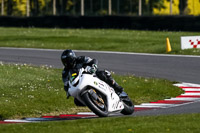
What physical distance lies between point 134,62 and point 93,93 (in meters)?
13.0

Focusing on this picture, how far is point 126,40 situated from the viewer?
34.7 metres

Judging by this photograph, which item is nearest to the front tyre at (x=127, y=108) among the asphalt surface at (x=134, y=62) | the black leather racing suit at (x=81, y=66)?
the black leather racing suit at (x=81, y=66)

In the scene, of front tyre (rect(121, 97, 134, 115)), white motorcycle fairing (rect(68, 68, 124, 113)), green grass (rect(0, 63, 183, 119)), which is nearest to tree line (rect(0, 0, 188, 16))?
green grass (rect(0, 63, 183, 119))

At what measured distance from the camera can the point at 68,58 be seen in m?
11.7

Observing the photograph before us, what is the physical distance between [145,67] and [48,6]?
5260 centimetres

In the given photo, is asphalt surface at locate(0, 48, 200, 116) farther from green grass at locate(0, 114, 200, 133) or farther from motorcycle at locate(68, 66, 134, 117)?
green grass at locate(0, 114, 200, 133)

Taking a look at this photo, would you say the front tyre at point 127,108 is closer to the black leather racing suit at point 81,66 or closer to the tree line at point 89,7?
the black leather racing suit at point 81,66

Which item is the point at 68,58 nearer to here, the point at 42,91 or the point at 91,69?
the point at 91,69

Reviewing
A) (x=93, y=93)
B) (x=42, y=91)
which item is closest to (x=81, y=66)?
(x=93, y=93)

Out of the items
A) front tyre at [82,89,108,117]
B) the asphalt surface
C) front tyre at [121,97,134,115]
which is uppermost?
front tyre at [82,89,108,117]

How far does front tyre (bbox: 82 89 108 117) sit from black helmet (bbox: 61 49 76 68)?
67 cm

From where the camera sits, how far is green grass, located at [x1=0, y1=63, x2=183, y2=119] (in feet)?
46.0

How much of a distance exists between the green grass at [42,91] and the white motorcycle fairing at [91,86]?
2.18 metres

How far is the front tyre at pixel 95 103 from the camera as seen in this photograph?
11.6m
